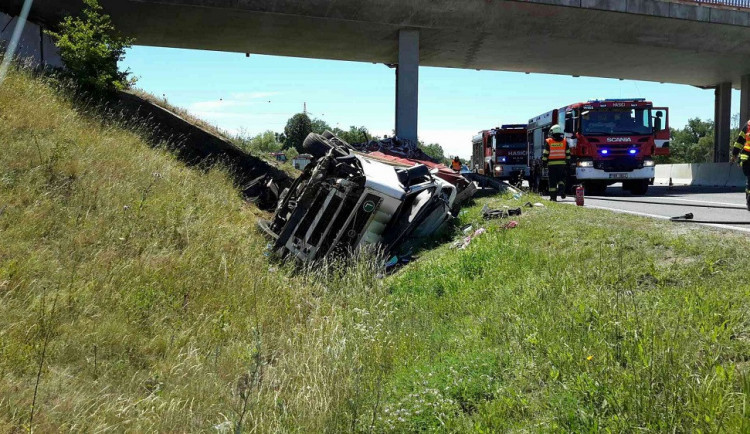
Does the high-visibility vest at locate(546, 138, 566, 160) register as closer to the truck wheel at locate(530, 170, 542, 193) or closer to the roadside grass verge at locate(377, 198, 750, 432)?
the roadside grass verge at locate(377, 198, 750, 432)

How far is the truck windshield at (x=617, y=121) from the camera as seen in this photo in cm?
1844

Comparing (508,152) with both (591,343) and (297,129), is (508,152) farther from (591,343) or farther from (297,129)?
(297,129)

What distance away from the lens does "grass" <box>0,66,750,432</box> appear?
3.69 meters

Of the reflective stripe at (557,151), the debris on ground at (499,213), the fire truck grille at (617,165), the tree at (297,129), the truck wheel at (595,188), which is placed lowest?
the debris on ground at (499,213)

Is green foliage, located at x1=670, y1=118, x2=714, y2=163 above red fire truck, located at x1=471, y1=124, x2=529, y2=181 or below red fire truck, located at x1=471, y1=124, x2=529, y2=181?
above

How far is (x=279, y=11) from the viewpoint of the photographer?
62.0 ft

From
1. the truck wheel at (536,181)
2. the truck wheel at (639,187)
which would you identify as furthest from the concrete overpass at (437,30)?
the truck wheel at (639,187)

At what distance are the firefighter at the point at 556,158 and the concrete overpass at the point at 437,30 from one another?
25.2 feet

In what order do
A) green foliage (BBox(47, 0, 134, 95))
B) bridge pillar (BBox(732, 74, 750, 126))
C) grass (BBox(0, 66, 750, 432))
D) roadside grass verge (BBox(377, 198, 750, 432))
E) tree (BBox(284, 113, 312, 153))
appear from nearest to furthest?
roadside grass verge (BBox(377, 198, 750, 432)) < grass (BBox(0, 66, 750, 432)) < green foliage (BBox(47, 0, 134, 95)) < bridge pillar (BBox(732, 74, 750, 126)) < tree (BBox(284, 113, 312, 153))

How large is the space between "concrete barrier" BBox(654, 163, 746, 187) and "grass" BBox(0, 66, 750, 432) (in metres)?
19.3

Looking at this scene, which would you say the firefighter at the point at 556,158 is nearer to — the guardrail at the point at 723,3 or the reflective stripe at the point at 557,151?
the reflective stripe at the point at 557,151

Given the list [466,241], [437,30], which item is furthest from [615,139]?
[466,241]

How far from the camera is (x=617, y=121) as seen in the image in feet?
60.8

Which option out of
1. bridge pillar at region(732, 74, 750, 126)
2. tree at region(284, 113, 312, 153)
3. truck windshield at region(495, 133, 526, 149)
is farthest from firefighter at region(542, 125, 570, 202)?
tree at region(284, 113, 312, 153)
